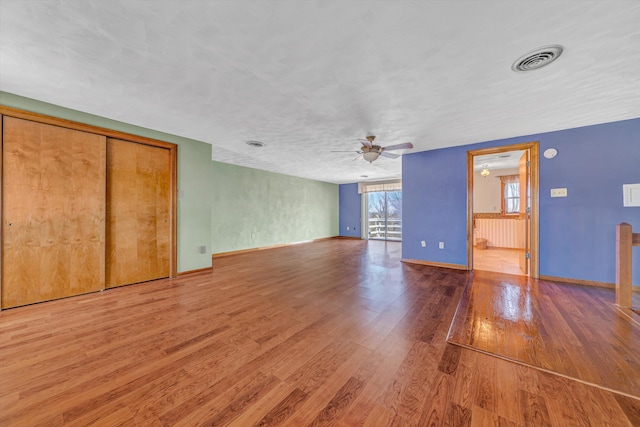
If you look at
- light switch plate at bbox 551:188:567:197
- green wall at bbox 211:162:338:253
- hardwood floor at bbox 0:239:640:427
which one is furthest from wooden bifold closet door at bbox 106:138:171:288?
light switch plate at bbox 551:188:567:197

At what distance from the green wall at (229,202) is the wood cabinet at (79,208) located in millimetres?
141

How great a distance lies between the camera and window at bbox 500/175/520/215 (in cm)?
682

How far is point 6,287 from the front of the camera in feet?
8.18

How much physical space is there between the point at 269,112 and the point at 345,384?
2.83 m

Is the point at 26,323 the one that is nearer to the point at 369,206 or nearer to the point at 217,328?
the point at 217,328

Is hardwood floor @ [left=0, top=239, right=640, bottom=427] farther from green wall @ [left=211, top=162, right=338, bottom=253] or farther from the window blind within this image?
the window blind

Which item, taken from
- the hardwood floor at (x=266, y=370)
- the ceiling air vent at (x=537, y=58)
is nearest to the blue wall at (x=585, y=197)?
the hardwood floor at (x=266, y=370)

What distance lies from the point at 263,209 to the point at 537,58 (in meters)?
6.17

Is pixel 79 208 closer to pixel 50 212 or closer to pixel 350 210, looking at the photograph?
pixel 50 212

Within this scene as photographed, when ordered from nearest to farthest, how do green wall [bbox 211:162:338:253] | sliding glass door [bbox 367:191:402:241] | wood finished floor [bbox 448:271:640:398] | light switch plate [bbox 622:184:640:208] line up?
1. wood finished floor [bbox 448:271:640:398]
2. light switch plate [bbox 622:184:640:208]
3. green wall [bbox 211:162:338:253]
4. sliding glass door [bbox 367:191:402:241]

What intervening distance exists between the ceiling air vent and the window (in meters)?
6.10

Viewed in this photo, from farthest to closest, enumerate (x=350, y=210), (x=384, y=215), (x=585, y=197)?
→ (x=350, y=210)
(x=384, y=215)
(x=585, y=197)

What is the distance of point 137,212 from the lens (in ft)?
11.3

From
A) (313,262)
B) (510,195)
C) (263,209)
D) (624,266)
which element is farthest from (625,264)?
(263,209)
